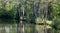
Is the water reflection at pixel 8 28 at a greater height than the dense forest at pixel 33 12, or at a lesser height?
lesser

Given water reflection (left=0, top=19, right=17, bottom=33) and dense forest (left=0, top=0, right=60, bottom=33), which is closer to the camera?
water reflection (left=0, top=19, right=17, bottom=33)

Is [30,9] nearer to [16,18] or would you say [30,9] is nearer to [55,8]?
[16,18]

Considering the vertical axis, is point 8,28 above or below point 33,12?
below

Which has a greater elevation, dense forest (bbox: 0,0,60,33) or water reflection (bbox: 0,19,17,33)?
dense forest (bbox: 0,0,60,33)

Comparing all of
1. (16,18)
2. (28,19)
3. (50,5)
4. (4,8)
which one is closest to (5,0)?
(4,8)

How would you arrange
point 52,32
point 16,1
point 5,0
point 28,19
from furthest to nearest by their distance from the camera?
point 5,0, point 16,1, point 28,19, point 52,32

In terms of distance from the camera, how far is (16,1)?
31.3 metres

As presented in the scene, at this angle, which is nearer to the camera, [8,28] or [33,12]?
[8,28]

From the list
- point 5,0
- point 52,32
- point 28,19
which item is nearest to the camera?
point 52,32

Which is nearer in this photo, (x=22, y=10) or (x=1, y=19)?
(x=22, y=10)

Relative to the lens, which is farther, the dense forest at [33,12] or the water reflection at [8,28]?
the dense forest at [33,12]

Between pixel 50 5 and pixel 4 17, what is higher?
pixel 50 5

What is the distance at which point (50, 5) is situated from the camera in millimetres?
23641

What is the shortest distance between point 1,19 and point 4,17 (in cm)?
70
